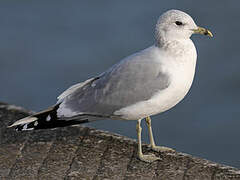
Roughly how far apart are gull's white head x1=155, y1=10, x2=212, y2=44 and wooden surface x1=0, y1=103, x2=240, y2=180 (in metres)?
1.06

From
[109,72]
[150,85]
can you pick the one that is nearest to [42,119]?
[109,72]

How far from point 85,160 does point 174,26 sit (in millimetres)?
1365

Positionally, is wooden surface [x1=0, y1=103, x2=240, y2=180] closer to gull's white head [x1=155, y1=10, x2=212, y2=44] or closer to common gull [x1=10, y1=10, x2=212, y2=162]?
common gull [x1=10, y1=10, x2=212, y2=162]

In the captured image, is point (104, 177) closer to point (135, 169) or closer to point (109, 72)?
point (135, 169)

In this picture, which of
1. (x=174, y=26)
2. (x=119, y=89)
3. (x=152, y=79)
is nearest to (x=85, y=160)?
(x=119, y=89)

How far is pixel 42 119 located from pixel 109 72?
2.35 feet

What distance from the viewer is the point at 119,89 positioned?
476 cm

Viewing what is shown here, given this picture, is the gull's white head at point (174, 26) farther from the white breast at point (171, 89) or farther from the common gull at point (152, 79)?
the white breast at point (171, 89)

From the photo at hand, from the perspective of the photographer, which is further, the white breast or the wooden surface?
the wooden surface

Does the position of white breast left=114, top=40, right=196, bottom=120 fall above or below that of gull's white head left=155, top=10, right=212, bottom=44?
below

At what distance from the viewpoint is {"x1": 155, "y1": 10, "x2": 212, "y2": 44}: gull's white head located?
468 cm

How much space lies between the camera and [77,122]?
4926 millimetres

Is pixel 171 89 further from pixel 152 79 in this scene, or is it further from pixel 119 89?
pixel 119 89

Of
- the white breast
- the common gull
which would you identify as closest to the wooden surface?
the common gull
